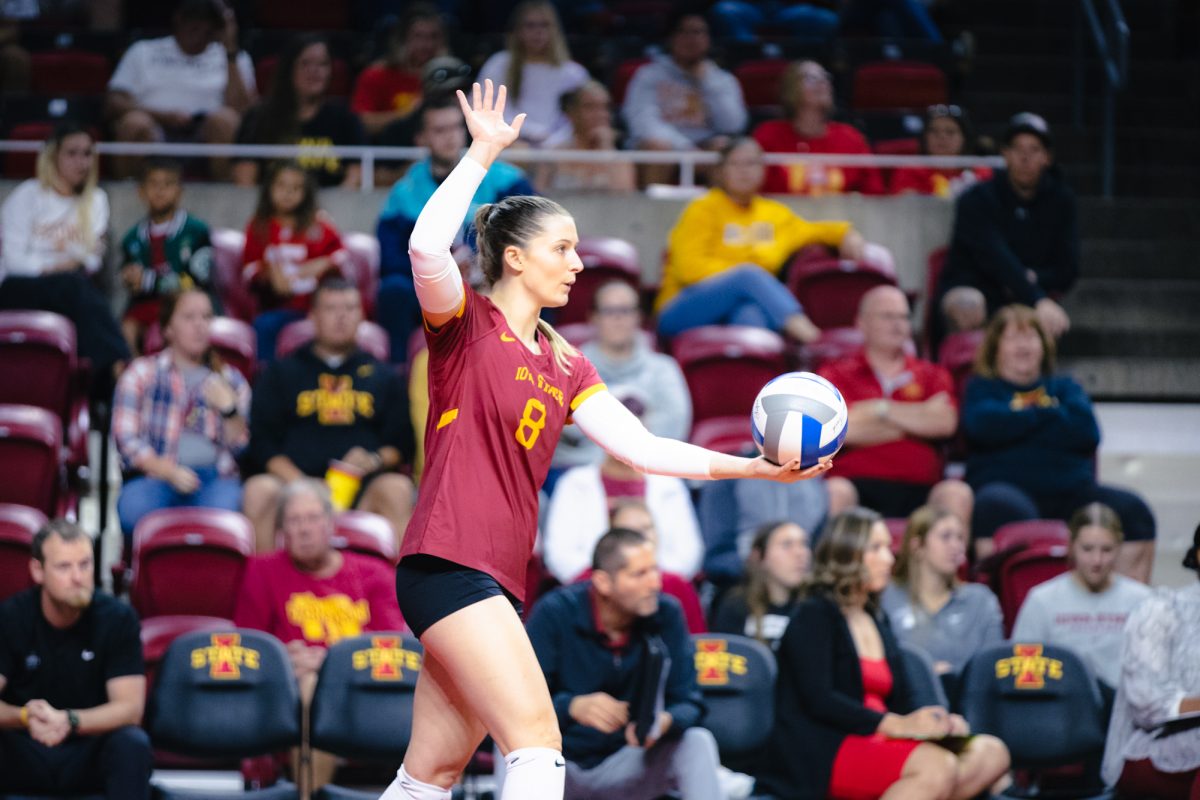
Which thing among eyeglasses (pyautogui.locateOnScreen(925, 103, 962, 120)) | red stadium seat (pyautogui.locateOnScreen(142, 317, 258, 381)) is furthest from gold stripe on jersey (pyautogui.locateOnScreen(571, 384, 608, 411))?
eyeglasses (pyautogui.locateOnScreen(925, 103, 962, 120))

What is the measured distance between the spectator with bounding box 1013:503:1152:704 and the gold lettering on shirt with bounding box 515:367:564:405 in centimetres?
369

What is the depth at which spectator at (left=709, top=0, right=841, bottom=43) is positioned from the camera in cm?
1255

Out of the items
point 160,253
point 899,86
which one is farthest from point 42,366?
point 899,86

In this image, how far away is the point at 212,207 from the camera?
10133 mm

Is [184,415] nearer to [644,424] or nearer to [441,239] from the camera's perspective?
[644,424]

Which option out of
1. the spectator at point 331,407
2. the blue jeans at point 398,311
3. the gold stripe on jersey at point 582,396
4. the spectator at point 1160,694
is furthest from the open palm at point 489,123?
the blue jeans at point 398,311

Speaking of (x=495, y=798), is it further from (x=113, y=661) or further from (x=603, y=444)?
(x=603, y=444)

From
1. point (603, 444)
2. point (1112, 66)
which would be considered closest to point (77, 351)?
point (603, 444)

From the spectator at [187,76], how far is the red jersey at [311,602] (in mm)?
4074

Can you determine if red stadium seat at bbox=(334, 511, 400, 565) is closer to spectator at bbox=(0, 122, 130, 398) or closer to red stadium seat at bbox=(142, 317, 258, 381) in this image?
red stadium seat at bbox=(142, 317, 258, 381)

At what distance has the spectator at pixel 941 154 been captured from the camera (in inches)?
421

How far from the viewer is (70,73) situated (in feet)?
38.5

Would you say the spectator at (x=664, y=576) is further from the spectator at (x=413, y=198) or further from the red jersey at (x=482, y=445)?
the red jersey at (x=482, y=445)

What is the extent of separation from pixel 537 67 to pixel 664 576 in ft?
13.5
